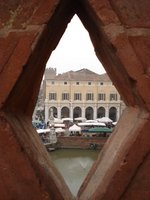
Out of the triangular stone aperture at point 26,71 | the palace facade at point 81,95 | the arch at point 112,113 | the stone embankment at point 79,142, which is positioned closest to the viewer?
the triangular stone aperture at point 26,71

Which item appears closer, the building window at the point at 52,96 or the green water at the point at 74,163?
the green water at the point at 74,163

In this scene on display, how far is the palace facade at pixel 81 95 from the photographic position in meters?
47.9

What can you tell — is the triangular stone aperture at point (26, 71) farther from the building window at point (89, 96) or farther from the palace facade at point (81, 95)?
the building window at point (89, 96)

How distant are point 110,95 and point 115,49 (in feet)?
157

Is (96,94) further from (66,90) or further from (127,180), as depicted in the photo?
(127,180)

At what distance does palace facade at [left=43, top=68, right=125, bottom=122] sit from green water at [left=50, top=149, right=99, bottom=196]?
20.7 metres

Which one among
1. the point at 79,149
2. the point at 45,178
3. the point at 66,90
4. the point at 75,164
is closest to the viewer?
the point at 45,178

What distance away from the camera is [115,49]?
63.4 inches

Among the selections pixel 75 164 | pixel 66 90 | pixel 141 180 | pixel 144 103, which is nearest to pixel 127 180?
pixel 141 180

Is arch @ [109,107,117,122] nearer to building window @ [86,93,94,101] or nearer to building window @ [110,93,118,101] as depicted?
building window @ [110,93,118,101]

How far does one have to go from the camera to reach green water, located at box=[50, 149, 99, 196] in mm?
18286

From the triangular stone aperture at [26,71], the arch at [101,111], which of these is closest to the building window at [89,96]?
the arch at [101,111]

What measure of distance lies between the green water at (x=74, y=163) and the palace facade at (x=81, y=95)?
68.0 ft

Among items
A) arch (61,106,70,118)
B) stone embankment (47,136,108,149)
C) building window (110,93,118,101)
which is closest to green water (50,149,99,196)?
stone embankment (47,136,108,149)
